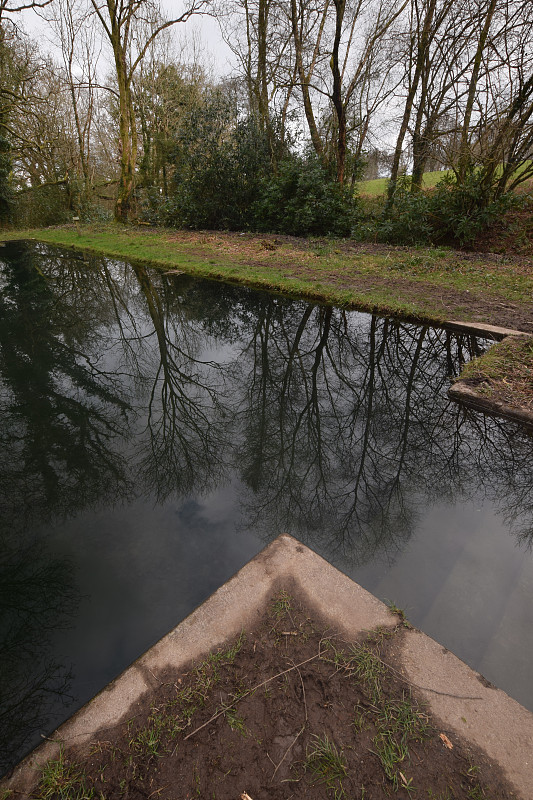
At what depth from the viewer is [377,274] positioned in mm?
7586

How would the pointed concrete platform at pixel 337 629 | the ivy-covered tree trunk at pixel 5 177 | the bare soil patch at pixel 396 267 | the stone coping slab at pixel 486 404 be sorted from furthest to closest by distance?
the ivy-covered tree trunk at pixel 5 177
the bare soil patch at pixel 396 267
the stone coping slab at pixel 486 404
the pointed concrete platform at pixel 337 629

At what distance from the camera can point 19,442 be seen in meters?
2.94

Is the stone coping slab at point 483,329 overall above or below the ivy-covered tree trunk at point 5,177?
below

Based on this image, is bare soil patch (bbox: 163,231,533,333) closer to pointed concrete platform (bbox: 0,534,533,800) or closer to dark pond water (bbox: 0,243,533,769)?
dark pond water (bbox: 0,243,533,769)

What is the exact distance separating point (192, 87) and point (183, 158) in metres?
7.82

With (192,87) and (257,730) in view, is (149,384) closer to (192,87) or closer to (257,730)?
(257,730)

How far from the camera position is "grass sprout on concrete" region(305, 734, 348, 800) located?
1191 mm

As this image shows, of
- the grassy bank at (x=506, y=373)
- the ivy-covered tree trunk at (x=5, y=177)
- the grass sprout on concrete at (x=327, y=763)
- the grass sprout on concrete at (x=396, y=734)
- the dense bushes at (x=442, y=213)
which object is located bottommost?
the grass sprout on concrete at (x=327, y=763)

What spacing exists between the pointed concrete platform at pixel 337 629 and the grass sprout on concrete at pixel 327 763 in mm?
396

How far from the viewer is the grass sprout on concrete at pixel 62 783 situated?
3.80ft

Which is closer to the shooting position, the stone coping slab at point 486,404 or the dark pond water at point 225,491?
the dark pond water at point 225,491

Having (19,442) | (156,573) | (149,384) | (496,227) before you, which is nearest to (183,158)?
(496,227)

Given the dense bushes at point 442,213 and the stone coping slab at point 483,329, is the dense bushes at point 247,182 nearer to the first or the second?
the dense bushes at point 442,213

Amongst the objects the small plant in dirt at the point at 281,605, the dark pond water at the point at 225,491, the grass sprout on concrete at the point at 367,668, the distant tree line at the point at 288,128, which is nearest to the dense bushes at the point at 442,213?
the distant tree line at the point at 288,128
